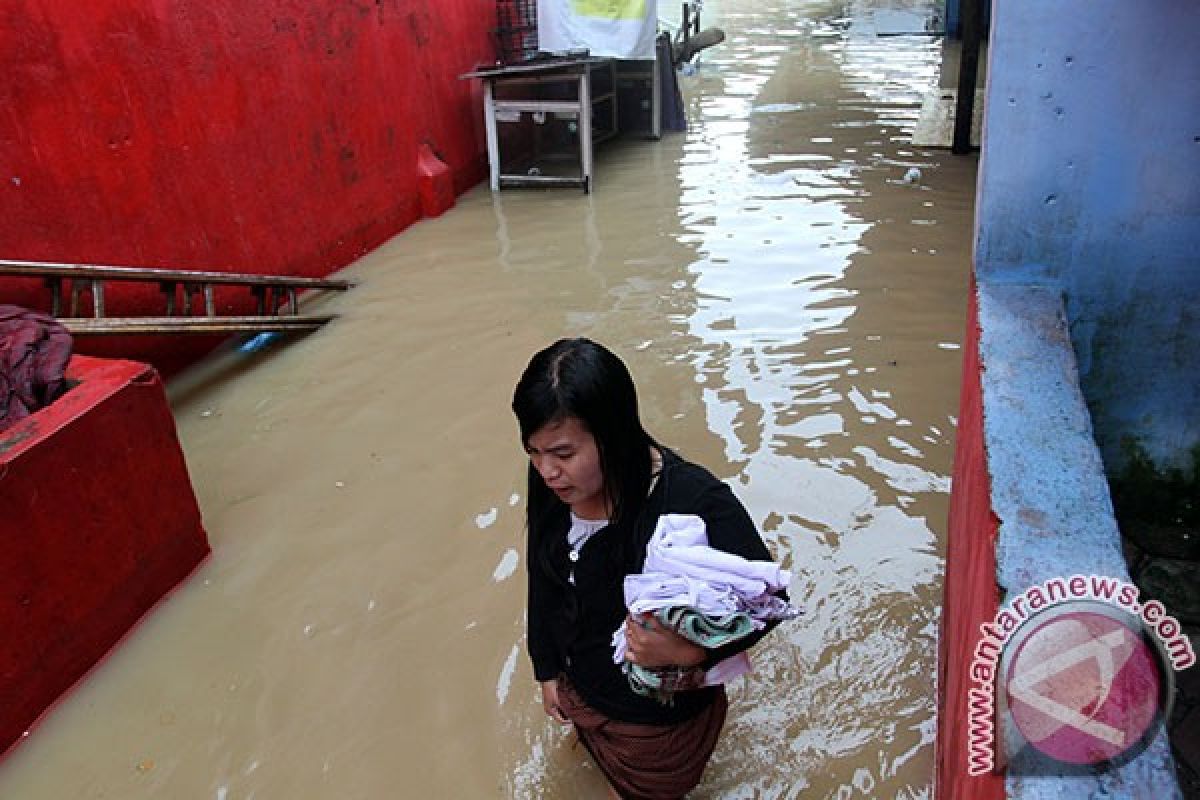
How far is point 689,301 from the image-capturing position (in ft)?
18.3

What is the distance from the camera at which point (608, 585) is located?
191 cm

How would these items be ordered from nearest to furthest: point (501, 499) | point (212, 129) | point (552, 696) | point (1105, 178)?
point (552, 696) < point (1105, 178) < point (501, 499) < point (212, 129)

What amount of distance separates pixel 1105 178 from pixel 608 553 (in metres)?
1.79

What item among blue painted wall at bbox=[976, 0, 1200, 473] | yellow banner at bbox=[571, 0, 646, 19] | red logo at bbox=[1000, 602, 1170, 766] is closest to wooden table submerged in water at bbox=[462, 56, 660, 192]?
yellow banner at bbox=[571, 0, 646, 19]

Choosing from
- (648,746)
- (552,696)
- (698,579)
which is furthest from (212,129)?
(698,579)

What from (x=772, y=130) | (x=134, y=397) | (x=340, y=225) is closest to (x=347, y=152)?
(x=340, y=225)

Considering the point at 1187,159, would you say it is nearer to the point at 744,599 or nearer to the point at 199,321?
the point at 744,599

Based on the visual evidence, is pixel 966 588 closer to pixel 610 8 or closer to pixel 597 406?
pixel 597 406

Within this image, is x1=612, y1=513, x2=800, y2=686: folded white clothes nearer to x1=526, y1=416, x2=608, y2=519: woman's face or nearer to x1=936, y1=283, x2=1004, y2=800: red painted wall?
x1=526, y1=416, x2=608, y2=519: woman's face

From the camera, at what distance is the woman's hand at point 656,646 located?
1.68 metres

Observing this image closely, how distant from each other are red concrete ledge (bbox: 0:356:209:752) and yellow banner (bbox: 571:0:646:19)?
655 cm

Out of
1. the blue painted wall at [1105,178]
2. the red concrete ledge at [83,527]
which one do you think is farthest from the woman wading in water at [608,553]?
the red concrete ledge at [83,527]

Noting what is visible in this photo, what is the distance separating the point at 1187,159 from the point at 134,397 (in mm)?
3291

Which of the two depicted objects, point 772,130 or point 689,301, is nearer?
point 689,301
